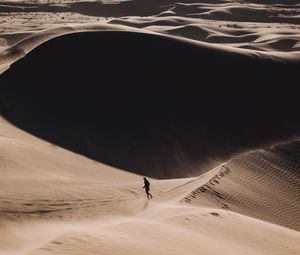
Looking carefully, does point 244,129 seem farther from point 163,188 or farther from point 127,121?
point 163,188

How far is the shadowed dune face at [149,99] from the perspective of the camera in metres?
17.3

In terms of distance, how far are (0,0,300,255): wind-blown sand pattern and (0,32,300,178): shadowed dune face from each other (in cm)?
5

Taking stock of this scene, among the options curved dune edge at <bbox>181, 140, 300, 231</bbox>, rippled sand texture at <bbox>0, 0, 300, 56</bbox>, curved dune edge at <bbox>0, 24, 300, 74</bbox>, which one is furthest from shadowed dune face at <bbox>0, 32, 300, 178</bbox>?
rippled sand texture at <bbox>0, 0, 300, 56</bbox>

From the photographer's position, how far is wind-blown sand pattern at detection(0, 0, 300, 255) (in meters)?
9.27

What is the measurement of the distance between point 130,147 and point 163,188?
4.22 m

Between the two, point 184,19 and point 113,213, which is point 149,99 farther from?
point 184,19

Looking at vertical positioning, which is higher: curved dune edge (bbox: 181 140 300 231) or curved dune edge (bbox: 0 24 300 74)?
curved dune edge (bbox: 0 24 300 74)

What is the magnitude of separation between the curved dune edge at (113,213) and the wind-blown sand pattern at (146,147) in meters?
0.04

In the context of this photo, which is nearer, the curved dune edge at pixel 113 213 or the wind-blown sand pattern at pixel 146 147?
the curved dune edge at pixel 113 213

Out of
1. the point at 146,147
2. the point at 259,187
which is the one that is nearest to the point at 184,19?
the point at 146,147

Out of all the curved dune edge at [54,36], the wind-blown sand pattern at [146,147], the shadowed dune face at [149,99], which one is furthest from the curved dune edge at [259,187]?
the curved dune edge at [54,36]

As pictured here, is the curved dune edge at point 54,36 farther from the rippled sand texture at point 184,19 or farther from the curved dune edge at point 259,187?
the curved dune edge at point 259,187

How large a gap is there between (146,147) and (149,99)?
9.25 ft

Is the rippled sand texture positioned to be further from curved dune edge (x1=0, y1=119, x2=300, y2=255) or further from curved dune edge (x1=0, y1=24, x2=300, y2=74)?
curved dune edge (x1=0, y1=119, x2=300, y2=255)
